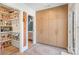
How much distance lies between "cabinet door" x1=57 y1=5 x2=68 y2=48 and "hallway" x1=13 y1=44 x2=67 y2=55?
0.12 metres

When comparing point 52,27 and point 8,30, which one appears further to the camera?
point 52,27

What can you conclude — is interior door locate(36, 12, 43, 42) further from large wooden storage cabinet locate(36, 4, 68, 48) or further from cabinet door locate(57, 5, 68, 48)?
cabinet door locate(57, 5, 68, 48)

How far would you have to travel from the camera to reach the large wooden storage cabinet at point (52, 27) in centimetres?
150

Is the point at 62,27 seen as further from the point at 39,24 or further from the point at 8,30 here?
the point at 8,30

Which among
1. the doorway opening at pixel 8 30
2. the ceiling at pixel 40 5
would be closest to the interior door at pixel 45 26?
the ceiling at pixel 40 5

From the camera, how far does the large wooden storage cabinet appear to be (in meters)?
1.50

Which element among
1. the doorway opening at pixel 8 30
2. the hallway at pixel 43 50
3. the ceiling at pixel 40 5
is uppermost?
the ceiling at pixel 40 5

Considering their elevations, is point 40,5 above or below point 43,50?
above

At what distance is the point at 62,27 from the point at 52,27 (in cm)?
18

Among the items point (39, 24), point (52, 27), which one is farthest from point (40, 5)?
point (52, 27)

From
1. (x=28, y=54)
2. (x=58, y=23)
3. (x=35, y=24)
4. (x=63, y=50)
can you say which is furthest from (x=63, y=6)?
(x=28, y=54)

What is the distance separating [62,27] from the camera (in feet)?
4.95

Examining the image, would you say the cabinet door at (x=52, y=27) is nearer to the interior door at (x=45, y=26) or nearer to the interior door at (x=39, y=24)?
the interior door at (x=45, y=26)

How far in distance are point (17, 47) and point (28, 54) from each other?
27 centimetres
